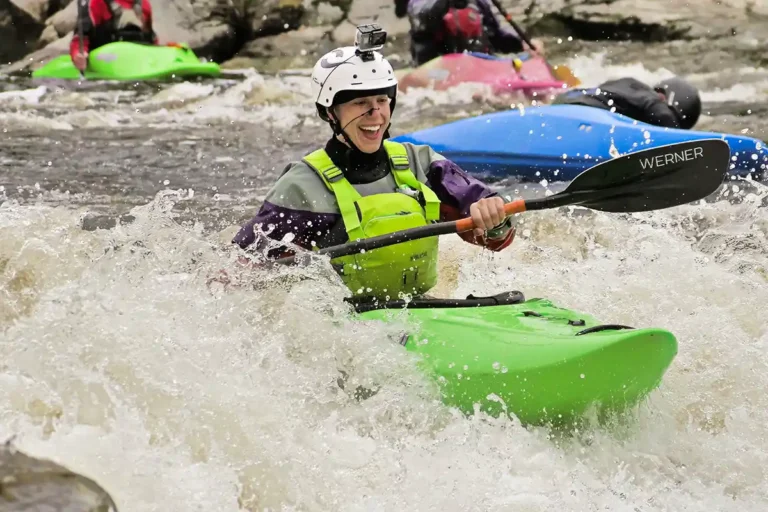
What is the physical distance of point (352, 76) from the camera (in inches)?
135

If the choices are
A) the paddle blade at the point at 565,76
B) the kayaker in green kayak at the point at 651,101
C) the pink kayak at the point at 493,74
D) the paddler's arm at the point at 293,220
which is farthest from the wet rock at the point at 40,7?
the paddler's arm at the point at 293,220

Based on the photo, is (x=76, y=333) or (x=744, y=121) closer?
(x=76, y=333)

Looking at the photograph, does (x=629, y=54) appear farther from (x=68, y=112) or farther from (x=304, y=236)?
(x=304, y=236)

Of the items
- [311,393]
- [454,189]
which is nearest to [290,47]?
[454,189]

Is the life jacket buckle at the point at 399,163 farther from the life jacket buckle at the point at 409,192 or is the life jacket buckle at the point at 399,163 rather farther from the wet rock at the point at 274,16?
the wet rock at the point at 274,16

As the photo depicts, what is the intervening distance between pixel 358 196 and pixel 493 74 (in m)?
6.16

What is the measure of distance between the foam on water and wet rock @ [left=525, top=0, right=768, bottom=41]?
10.3 metres

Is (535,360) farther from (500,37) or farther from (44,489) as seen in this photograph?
(500,37)

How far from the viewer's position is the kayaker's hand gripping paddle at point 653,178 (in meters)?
3.48

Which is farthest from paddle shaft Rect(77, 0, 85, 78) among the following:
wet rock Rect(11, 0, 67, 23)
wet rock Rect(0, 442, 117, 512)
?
wet rock Rect(0, 442, 117, 512)

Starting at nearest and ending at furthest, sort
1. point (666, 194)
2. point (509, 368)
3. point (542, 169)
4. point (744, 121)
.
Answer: point (509, 368) → point (666, 194) → point (542, 169) → point (744, 121)

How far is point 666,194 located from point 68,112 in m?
7.16

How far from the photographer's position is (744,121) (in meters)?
9.02

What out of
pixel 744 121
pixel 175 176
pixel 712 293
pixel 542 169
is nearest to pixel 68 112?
Answer: pixel 175 176
